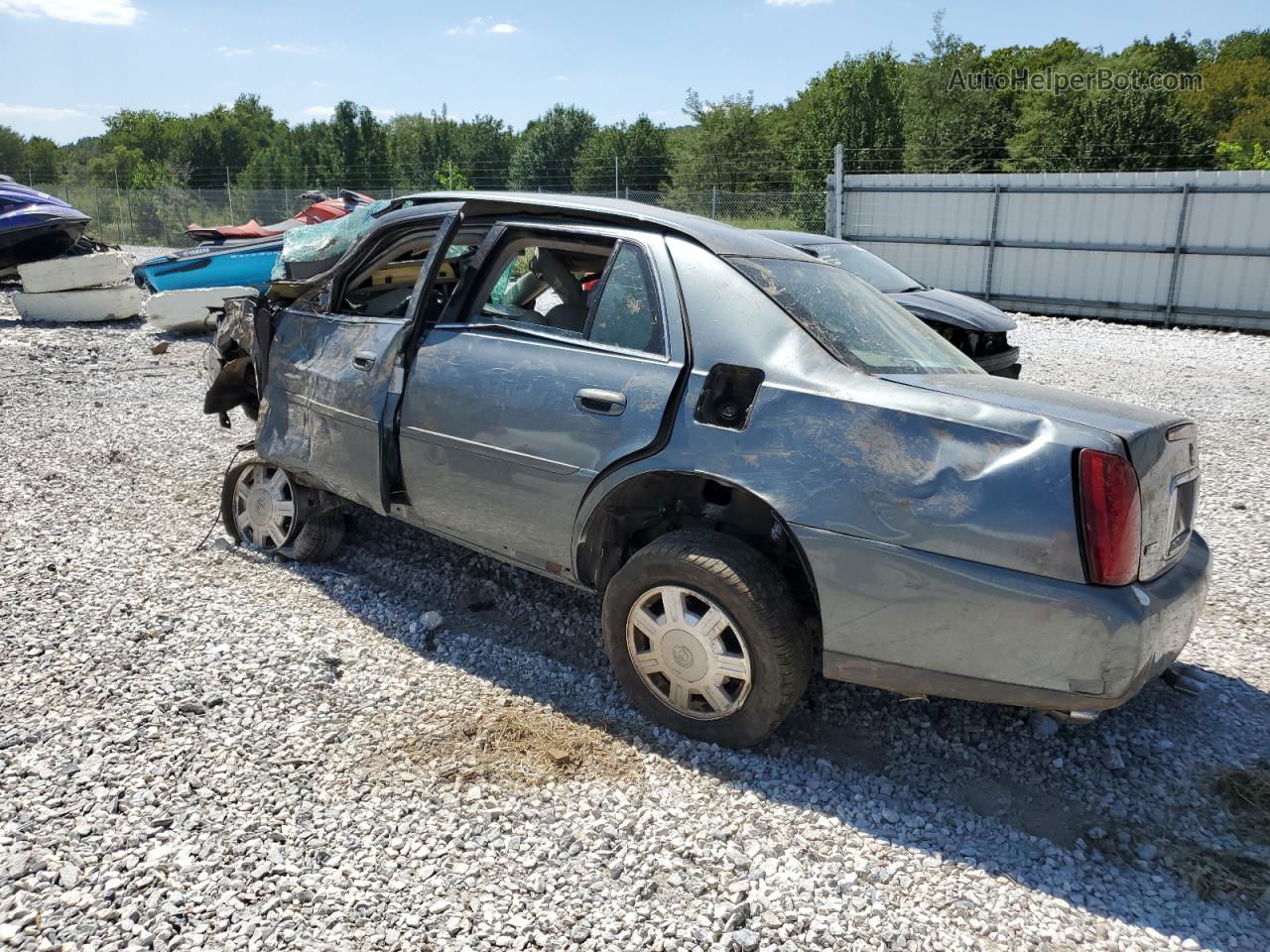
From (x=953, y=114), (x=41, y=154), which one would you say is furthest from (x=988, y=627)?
(x=41, y=154)

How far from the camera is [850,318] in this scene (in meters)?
3.42

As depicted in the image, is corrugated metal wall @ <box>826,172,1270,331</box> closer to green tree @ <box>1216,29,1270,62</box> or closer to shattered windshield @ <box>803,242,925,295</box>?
shattered windshield @ <box>803,242,925,295</box>

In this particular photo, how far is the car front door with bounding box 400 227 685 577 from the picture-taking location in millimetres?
3299

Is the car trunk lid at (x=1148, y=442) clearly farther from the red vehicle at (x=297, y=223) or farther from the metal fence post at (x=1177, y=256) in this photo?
the red vehicle at (x=297, y=223)

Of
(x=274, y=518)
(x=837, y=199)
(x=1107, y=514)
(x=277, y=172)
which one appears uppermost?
(x=277, y=172)

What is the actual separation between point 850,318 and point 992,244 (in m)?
14.1

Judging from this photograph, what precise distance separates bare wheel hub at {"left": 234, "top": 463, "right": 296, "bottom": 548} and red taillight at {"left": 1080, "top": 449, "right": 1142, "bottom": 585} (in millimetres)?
3734

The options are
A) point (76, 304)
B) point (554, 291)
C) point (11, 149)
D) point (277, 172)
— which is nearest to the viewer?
point (554, 291)

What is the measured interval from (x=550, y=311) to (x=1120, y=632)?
2.48 meters

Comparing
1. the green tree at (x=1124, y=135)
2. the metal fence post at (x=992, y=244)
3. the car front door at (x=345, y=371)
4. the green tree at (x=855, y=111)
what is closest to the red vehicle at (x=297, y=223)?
the metal fence post at (x=992, y=244)

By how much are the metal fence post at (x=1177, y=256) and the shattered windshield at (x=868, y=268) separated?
6.94 meters

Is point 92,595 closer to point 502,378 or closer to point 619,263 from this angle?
point 502,378

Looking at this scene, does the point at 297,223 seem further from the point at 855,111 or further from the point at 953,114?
the point at 855,111

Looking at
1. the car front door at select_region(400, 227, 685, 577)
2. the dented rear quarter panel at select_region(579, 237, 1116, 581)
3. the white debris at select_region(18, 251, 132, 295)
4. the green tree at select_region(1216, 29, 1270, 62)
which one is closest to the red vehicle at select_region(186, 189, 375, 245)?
the white debris at select_region(18, 251, 132, 295)
